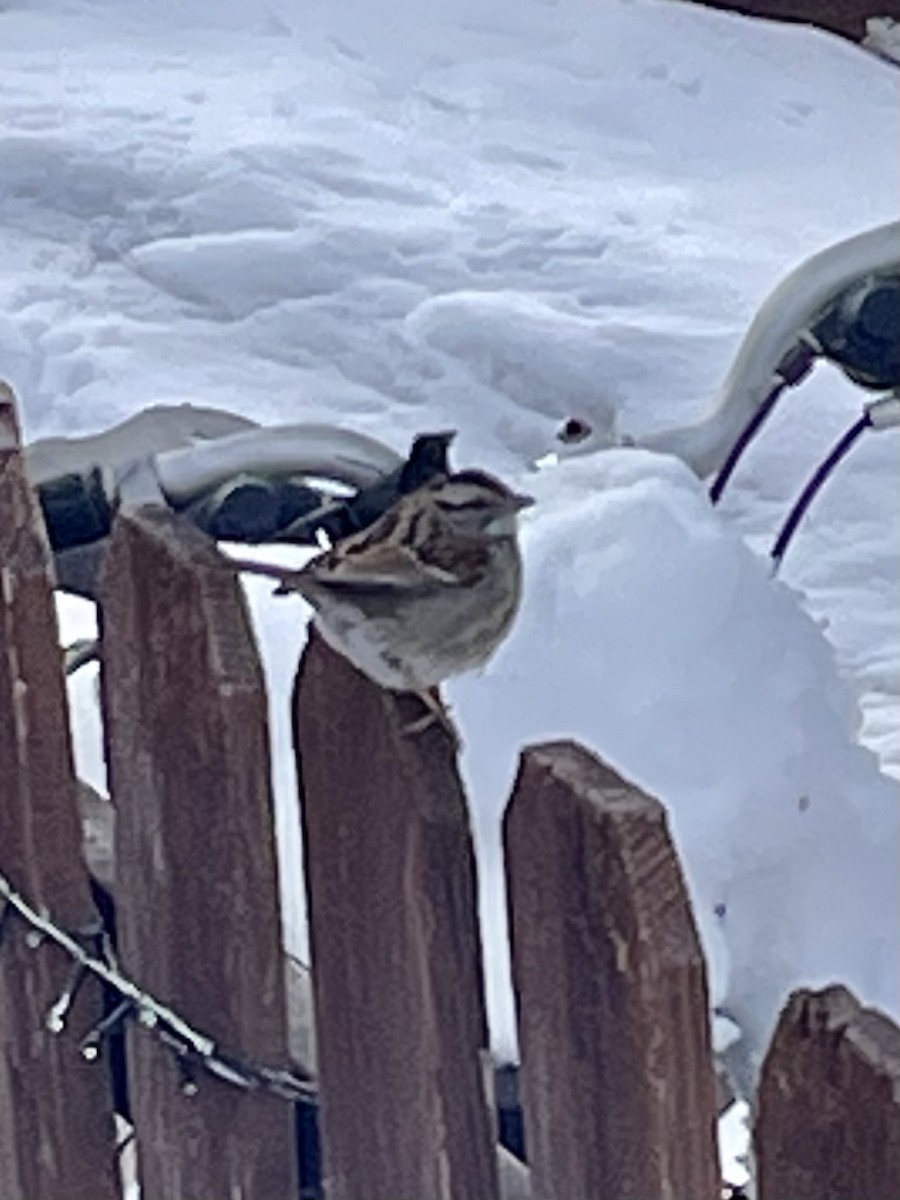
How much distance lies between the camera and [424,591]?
1.40m

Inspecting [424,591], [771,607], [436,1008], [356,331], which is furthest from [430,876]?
[356,331]

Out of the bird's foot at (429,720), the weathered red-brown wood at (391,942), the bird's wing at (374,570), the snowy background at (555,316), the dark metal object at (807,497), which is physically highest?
the bird's wing at (374,570)

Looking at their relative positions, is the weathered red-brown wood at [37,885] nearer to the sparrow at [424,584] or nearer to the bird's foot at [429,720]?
the sparrow at [424,584]

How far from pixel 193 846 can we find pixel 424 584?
161mm

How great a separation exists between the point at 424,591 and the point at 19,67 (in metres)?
3.11

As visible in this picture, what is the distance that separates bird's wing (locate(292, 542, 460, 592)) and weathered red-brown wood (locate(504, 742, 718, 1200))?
0.20 meters

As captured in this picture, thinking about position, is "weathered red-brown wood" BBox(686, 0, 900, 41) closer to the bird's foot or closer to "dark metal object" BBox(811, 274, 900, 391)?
"dark metal object" BBox(811, 274, 900, 391)

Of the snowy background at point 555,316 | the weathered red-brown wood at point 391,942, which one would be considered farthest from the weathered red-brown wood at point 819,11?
the weathered red-brown wood at point 391,942

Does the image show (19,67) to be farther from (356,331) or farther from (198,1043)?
(198,1043)

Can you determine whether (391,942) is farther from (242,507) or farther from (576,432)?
(576,432)

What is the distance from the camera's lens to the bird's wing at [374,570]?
1.38m

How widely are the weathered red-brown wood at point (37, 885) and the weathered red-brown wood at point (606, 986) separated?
294 mm

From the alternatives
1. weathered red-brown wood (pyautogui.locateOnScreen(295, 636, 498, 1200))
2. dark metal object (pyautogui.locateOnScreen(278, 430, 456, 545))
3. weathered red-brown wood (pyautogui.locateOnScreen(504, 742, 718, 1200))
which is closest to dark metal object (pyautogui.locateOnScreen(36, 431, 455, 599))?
dark metal object (pyautogui.locateOnScreen(278, 430, 456, 545))

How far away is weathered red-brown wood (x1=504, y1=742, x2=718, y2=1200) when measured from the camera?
1.15 meters
